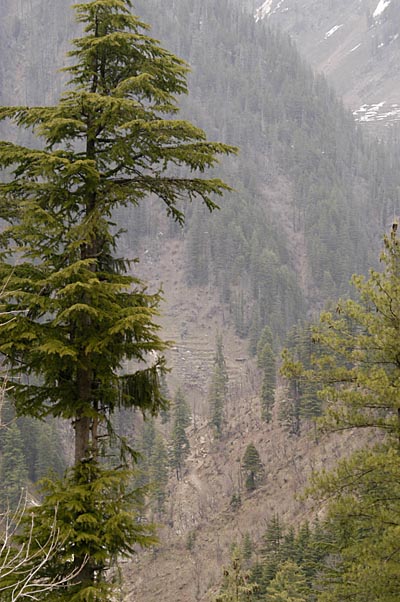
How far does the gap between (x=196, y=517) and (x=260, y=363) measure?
20.8 m

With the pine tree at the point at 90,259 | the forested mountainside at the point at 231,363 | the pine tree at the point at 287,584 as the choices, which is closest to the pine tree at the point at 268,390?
the forested mountainside at the point at 231,363

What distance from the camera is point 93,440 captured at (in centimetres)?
852

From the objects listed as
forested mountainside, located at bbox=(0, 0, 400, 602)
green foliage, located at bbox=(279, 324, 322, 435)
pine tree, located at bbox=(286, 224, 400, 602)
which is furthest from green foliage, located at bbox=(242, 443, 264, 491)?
pine tree, located at bbox=(286, 224, 400, 602)

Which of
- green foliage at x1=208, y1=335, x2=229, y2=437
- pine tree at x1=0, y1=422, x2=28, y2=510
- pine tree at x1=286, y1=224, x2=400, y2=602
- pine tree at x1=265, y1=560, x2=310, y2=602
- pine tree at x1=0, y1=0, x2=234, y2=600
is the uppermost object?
pine tree at x1=0, y1=0, x2=234, y2=600

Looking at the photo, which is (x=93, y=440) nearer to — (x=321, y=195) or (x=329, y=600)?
(x=329, y=600)

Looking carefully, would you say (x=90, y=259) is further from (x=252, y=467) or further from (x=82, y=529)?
(x=252, y=467)

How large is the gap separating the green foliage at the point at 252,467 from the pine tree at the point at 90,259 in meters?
64.2

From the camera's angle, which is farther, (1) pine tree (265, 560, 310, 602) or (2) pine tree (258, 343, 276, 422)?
(2) pine tree (258, 343, 276, 422)

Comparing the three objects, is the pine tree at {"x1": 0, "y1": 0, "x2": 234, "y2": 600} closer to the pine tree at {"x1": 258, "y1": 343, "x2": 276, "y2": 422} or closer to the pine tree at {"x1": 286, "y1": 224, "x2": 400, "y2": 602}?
the pine tree at {"x1": 286, "y1": 224, "x2": 400, "y2": 602}

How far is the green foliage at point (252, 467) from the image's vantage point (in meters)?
70.8

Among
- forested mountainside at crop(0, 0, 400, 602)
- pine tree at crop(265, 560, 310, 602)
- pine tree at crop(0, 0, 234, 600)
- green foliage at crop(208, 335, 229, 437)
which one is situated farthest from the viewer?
green foliage at crop(208, 335, 229, 437)

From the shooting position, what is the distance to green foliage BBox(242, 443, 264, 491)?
232ft

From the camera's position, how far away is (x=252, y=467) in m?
70.9

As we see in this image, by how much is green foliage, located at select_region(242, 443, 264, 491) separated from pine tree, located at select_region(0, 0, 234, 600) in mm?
64173
